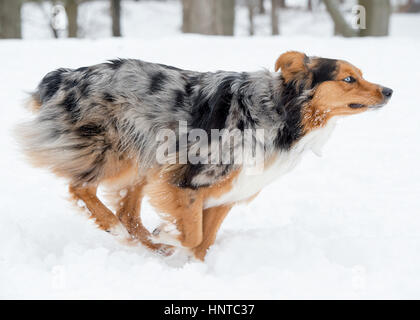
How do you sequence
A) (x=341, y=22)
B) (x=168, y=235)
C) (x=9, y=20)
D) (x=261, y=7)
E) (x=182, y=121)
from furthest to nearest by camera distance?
1. (x=261, y=7)
2. (x=341, y=22)
3. (x=9, y=20)
4. (x=168, y=235)
5. (x=182, y=121)

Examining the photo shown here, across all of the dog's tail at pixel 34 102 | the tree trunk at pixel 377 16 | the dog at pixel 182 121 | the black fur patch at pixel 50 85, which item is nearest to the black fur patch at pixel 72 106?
the dog at pixel 182 121

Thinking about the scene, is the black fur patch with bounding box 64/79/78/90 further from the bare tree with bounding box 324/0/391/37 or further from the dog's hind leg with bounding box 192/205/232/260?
the bare tree with bounding box 324/0/391/37

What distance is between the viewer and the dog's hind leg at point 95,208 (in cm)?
412

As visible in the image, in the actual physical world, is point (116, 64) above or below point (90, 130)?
above

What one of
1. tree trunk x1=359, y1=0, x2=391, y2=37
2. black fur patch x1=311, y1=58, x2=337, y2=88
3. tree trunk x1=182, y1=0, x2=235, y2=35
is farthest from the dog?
tree trunk x1=359, y1=0, x2=391, y2=37

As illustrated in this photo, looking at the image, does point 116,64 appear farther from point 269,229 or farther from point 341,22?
point 341,22

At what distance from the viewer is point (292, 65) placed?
371 centimetres

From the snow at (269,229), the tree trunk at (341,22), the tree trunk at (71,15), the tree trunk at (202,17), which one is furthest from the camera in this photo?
the tree trunk at (71,15)

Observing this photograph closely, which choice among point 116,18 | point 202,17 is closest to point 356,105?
point 202,17

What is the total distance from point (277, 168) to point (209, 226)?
0.79 metres

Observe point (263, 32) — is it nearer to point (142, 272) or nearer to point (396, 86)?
point (396, 86)

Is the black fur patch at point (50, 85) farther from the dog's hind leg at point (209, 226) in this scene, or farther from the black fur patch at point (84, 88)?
the dog's hind leg at point (209, 226)

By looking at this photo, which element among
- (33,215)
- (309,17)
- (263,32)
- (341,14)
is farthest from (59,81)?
(309,17)

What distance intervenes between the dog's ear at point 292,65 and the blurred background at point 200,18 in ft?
29.8
